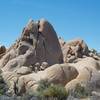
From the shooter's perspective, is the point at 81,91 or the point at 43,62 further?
the point at 43,62

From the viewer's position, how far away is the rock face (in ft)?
161

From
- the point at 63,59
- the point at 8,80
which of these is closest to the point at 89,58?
the point at 63,59

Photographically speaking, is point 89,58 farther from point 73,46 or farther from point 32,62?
point 32,62

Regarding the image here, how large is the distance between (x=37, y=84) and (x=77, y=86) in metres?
4.61

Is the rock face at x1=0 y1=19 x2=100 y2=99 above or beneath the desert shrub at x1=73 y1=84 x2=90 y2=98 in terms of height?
above

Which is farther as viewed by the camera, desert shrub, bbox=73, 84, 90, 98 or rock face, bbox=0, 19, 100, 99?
rock face, bbox=0, 19, 100, 99

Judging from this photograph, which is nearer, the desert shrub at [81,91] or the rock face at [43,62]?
the desert shrub at [81,91]

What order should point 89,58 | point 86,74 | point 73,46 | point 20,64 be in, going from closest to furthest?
point 86,74 < point 20,64 < point 89,58 < point 73,46

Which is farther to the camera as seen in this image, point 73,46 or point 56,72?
point 73,46

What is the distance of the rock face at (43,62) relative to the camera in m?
49.1

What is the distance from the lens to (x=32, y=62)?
2238 inches

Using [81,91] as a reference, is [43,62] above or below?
above

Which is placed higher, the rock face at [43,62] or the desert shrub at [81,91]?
the rock face at [43,62]

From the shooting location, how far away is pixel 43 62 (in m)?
57.3
